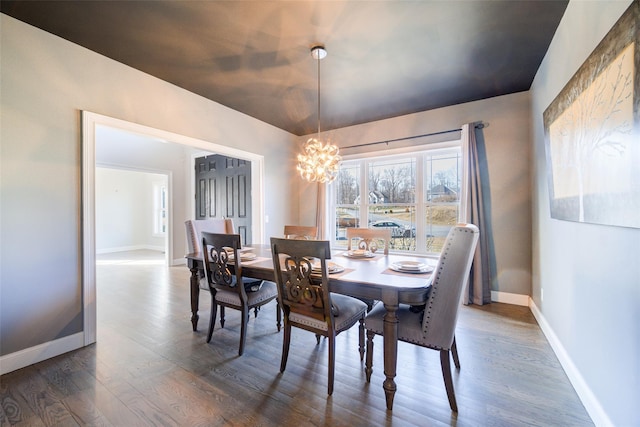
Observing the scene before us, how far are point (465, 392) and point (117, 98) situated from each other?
381 cm

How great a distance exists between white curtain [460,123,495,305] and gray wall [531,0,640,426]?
2.46 feet

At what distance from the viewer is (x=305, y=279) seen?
1.72 m

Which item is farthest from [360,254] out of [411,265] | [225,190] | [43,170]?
[225,190]

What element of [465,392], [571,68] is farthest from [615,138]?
[465,392]

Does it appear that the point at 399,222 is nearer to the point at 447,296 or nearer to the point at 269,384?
the point at 447,296

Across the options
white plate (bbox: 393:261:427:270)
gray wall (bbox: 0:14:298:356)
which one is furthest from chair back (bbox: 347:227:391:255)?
gray wall (bbox: 0:14:298:356)

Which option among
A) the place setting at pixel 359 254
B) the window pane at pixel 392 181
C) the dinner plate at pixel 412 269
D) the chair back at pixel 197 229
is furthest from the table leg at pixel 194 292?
the window pane at pixel 392 181

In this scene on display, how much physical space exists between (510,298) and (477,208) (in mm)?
1213

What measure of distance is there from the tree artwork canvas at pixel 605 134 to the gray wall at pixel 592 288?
11 centimetres

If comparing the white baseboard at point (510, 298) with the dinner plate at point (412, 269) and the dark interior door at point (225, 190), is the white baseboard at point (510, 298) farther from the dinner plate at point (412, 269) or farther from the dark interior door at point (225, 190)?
the dark interior door at point (225, 190)

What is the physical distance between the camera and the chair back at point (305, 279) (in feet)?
5.30

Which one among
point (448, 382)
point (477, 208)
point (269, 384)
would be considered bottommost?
point (269, 384)

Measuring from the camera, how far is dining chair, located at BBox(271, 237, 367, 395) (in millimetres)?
1644

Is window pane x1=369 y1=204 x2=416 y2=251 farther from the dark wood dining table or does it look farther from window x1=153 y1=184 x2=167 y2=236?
window x1=153 y1=184 x2=167 y2=236
